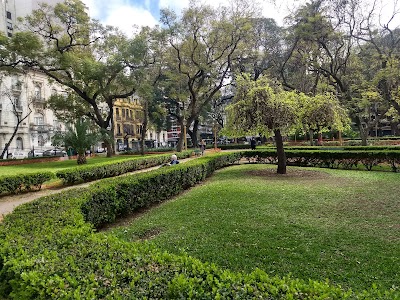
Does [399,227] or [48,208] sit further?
[399,227]

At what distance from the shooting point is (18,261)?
265 cm

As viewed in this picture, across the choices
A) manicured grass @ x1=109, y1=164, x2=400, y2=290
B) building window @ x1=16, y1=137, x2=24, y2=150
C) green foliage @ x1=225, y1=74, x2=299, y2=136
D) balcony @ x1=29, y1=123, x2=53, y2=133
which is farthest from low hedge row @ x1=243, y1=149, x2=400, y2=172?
building window @ x1=16, y1=137, x2=24, y2=150

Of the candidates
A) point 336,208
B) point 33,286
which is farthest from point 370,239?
point 33,286

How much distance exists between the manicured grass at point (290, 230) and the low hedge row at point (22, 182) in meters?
5.95

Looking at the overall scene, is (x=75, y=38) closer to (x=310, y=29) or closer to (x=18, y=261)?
(x=310, y=29)

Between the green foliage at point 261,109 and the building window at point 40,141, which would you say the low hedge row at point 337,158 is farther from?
the building window at point 40,141

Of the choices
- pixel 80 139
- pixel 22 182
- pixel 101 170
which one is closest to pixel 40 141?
pixel 80 139

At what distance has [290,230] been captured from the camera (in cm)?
568

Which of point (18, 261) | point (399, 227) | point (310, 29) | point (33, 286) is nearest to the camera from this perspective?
point (33, 286)

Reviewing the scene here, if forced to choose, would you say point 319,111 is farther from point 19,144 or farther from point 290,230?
point 19,144

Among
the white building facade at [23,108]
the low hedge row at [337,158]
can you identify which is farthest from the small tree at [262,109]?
the white building facade at [23,108]

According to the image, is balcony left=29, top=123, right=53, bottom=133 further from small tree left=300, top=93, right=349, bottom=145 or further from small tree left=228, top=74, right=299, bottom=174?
small tree left=300, top=93, right=349, bottom=145

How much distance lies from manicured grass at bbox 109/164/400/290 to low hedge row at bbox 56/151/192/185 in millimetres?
5564

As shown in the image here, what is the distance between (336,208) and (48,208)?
6.22 metres
